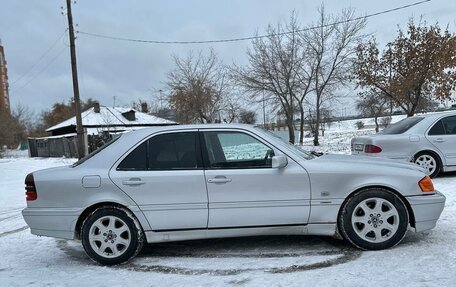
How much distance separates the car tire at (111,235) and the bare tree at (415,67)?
18.8m

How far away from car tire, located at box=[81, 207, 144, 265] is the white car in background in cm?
616

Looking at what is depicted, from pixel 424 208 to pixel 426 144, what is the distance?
501 centimetres

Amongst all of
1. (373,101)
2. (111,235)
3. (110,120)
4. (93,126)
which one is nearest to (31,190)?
(111,235)

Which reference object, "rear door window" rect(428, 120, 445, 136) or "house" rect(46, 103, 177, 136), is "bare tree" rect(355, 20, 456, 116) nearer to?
"rear door window" rect(428, 120, 445, 136)

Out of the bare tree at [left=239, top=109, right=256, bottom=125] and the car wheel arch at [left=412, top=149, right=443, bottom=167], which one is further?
the bare tree at [left=239, top=109, right=256, bottom=125]

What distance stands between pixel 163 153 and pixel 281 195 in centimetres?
138

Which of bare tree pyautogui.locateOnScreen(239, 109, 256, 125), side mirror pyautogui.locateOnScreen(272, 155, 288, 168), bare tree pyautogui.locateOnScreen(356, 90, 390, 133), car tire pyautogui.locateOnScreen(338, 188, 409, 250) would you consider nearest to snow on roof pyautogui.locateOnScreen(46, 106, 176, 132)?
bare tree pyautogui.locateOnScreen(239, 109, 256, 125)

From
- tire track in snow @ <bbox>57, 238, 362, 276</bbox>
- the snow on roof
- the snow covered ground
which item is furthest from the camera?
the snow on roof

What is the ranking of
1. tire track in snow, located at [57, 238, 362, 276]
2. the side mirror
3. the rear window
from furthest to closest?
the rear window < the side mirror < tire track in snow, located at [57, 238, 362, 276]

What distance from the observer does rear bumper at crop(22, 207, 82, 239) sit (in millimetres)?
4773

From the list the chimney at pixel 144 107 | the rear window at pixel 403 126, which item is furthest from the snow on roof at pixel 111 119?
the rear window at pixel 403 126

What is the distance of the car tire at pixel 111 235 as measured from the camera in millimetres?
4754

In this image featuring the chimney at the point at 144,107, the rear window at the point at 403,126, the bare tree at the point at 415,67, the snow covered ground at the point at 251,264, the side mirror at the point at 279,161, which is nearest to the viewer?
the snow covered ground at the point at 251,264

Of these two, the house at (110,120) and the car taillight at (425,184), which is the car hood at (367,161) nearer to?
the car taillight at (425,184)
